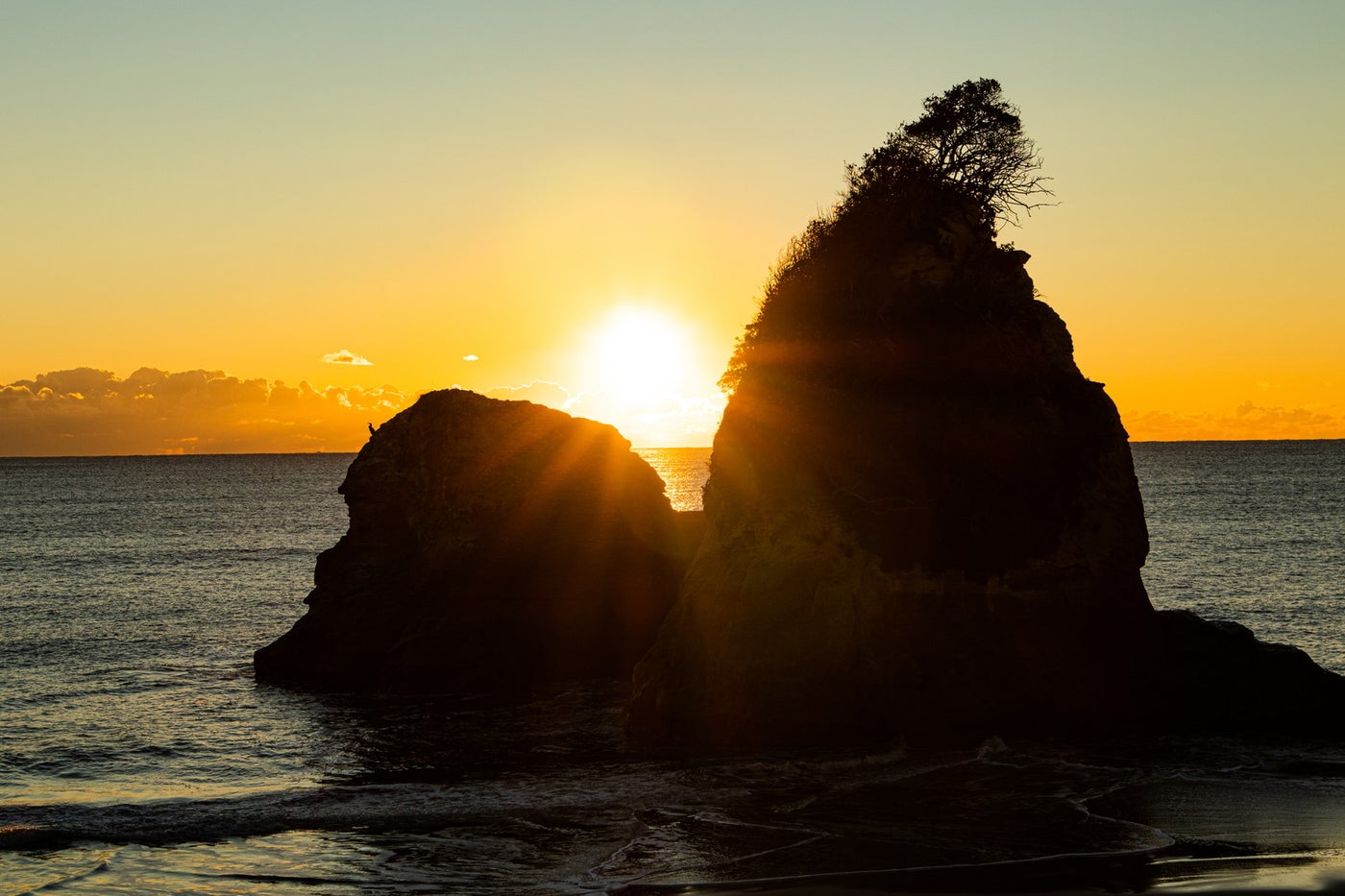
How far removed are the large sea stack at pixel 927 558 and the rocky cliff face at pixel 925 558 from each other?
39 mm

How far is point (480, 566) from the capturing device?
31703 mm

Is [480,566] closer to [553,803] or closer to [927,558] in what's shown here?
[553,803]

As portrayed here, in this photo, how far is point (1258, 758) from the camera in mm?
21281

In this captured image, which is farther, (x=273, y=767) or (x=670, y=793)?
(x=273, y=767)

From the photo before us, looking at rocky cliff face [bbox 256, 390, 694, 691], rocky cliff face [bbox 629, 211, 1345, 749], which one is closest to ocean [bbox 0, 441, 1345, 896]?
rocky cliff face [bbox 629, 211, 1345, 749]

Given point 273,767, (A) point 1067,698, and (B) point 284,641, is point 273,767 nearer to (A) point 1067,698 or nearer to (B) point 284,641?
(B) point 284,641

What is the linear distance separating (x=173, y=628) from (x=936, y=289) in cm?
3026

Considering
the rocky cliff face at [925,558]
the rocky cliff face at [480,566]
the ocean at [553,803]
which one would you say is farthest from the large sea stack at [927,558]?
the rocky cliff face at [480,566]

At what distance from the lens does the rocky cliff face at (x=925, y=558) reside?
22812 millimetres

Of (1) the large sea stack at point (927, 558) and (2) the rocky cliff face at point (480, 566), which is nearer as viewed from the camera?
(1) the large sea stack at point (927, 558)

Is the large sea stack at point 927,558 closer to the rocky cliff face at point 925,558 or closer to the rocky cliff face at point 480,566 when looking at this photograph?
the rocky cliff face at point 925,558

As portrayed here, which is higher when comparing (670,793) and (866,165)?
(866,165)

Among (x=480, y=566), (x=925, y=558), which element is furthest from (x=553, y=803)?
(x=480, y=566)

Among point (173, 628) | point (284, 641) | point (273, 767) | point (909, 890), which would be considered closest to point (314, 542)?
point (173, 628)
